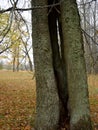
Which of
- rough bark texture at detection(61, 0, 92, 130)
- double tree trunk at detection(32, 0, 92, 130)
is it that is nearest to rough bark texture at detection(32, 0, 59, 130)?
double tree trunk at detection(32, 0, 92, 130)

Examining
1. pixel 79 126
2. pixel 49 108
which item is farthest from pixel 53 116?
pixel 79 126

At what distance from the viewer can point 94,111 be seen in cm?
800

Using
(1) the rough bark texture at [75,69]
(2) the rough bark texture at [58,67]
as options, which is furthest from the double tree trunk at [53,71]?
(2) the rough bark texture at [58,67]

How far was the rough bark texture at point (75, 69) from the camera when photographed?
5480 millimetres

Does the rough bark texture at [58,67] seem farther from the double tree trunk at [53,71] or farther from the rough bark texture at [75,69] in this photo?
the rough bark texture at [75,69]

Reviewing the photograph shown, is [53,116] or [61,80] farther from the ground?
[61,80]

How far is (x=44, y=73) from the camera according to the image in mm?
5609

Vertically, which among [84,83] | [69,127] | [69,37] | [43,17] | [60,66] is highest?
[43,17]

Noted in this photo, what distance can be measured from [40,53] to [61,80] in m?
0.99

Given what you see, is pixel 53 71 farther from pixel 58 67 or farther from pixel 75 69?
pixel 75 69

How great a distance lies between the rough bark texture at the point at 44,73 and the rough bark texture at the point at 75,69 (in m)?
0.39

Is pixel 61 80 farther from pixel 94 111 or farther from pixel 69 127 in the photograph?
pixel 94 111

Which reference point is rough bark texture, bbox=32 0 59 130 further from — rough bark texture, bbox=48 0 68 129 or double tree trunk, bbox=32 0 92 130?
rough bark texture, bbox=48 0 68 129

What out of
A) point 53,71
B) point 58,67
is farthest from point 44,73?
point 58,67
